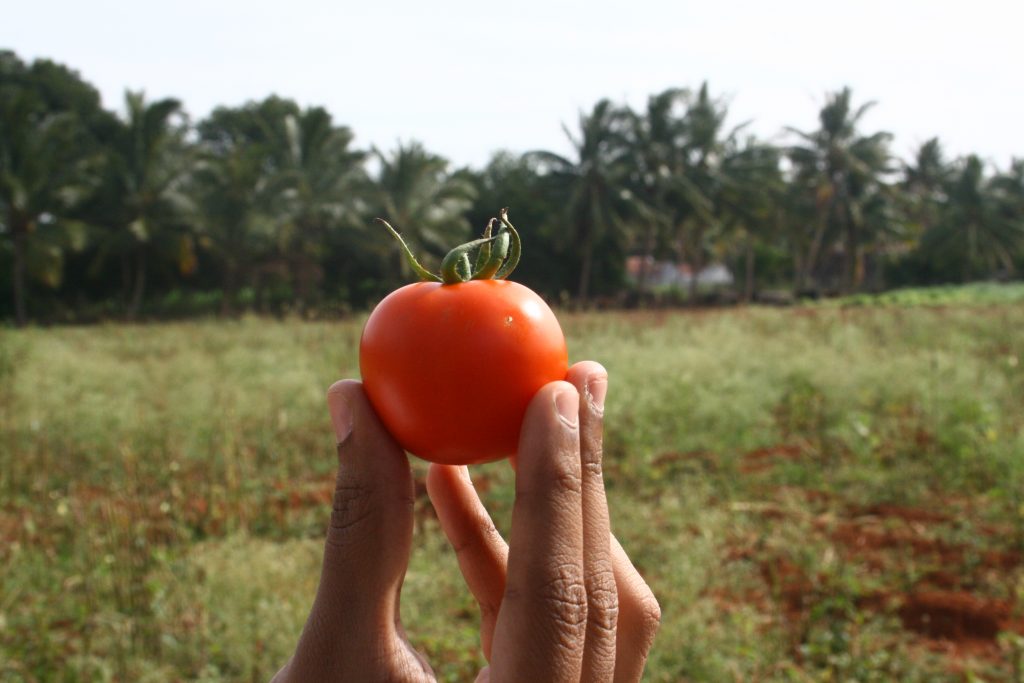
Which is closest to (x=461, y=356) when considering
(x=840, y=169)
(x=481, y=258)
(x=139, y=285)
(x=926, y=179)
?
(x=481, y=258)

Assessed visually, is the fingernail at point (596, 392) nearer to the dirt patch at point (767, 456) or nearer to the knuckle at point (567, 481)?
the knuckle at point (567, 481)

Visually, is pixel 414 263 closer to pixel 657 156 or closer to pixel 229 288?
pixel 229 288

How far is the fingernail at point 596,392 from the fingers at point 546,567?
0.11 metres

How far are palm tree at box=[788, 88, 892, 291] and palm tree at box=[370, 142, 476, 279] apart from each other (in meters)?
18.9

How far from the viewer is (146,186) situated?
24.4 meters

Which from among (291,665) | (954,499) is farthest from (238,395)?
(291,665)

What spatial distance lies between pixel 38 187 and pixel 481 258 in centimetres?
2472

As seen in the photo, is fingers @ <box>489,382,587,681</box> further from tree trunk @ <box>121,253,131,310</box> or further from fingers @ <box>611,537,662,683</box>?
tree trunk @ <box>121,253,131,310</box>

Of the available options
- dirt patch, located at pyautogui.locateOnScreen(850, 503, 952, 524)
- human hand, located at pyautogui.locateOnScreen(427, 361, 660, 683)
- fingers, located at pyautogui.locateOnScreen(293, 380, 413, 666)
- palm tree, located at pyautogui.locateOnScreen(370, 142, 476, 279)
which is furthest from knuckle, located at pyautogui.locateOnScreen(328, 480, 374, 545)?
palm tree, located at pyautogui.locateOnScreen(370, 142, 476, 279)

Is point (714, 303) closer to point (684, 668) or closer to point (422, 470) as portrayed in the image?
point (422, 470)

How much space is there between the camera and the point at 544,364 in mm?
1355

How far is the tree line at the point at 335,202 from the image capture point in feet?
77.2

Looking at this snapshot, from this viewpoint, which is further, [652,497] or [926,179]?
[926,179]

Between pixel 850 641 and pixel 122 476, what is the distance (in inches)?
193
